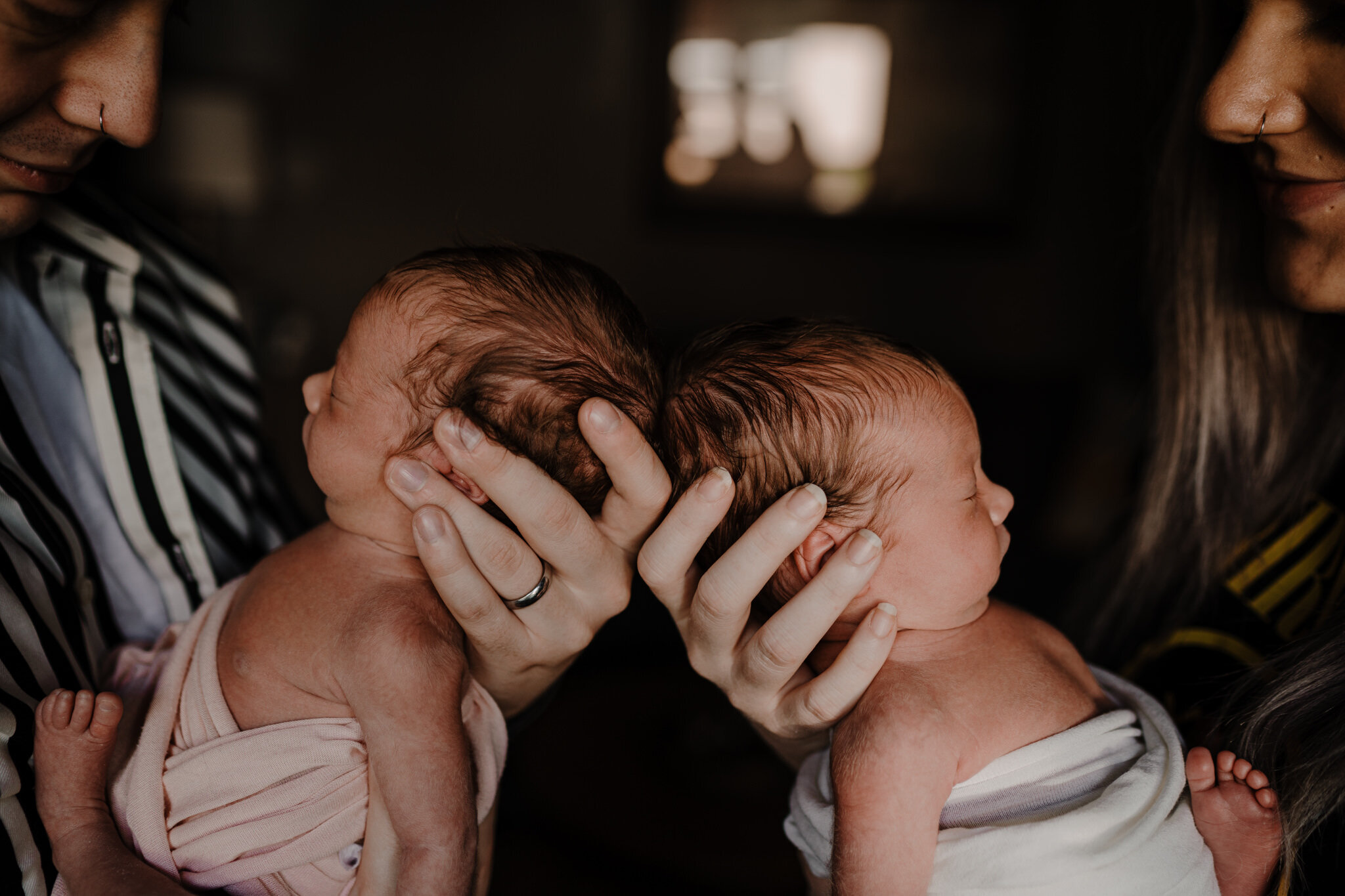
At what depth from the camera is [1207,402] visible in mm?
1200

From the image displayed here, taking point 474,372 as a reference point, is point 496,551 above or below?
below

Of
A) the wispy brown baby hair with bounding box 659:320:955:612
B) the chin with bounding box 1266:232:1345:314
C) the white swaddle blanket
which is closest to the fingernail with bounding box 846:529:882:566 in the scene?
the wispy brown baby hair with bounding box 659:320:955:612

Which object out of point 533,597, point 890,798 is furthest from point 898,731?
point 533,597

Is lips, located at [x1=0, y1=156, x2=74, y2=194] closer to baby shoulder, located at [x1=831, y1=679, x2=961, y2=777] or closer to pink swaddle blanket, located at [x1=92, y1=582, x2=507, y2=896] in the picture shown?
pink swaddle blanket, located at [x1=92, y1=582, x2=507, y2=896]

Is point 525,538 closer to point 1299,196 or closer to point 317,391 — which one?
point 317,391

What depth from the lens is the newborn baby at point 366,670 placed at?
2.67 ft

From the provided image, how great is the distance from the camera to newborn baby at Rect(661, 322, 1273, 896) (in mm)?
825

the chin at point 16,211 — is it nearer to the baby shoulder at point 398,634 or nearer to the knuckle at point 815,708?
the baby shoulder at point 398,634

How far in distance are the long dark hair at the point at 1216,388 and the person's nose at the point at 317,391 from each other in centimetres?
114

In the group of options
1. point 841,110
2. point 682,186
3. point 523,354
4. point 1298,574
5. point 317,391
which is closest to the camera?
point 523,354

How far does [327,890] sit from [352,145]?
3836 mm

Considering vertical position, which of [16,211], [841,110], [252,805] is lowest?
[252,805]

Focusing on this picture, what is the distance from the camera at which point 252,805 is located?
865 mm

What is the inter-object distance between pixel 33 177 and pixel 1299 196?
52.4 inches
